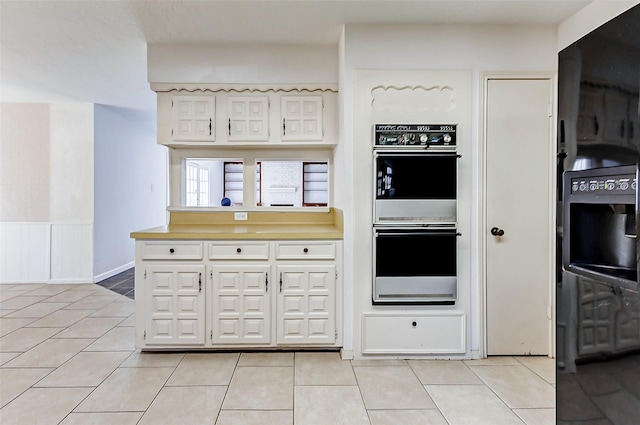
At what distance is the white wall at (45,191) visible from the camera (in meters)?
4.43

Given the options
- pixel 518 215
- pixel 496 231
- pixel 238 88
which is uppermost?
pixel 238 88

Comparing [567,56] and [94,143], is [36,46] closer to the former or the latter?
[94,143]

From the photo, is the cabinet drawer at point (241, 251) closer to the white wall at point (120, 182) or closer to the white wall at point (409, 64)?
the white wall at point (409, 64)

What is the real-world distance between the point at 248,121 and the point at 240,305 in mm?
1487

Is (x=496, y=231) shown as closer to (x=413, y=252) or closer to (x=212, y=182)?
(x=413, y=252)

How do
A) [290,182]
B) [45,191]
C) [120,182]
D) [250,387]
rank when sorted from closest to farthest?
[250,387]
[290,182]
[45,191]
[120,182]

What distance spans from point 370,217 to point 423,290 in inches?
24.4

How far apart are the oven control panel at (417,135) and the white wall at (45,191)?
4.01 meters

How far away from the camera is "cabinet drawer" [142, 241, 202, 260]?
2.49 m

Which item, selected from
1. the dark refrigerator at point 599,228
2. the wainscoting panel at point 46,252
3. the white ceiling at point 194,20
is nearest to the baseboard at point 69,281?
the wainscoting panel at point 46,252

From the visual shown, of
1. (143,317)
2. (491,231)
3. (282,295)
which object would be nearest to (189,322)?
(143,317)

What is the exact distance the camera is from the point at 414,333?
95.5 inches

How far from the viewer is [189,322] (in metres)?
2.50

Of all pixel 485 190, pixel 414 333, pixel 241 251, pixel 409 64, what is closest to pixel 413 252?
pixel 414 333
